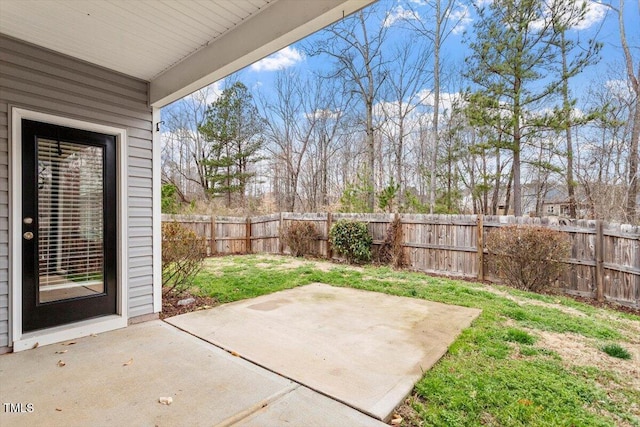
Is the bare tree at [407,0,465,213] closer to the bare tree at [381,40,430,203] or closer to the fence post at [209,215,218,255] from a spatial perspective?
the bare tree at [381,40,430,203]

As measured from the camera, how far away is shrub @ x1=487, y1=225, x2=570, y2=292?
5.01 metres

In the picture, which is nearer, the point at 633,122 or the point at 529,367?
the point at 529,367

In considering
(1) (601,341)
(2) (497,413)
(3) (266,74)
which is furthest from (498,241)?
(3) (266,74)

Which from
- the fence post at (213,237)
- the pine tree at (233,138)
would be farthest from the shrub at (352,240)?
the pine tree at (233,138)

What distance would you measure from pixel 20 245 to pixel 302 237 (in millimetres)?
6313

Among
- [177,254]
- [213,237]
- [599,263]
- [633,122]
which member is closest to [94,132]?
[177,254]

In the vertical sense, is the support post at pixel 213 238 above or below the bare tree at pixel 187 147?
below

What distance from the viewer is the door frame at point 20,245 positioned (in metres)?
2.74

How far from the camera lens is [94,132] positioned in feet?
10.8

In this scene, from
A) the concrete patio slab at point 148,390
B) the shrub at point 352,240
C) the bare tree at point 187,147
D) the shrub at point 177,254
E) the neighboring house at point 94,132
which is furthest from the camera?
the bare tree at point 187,147

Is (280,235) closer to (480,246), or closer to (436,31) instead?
(480,246)

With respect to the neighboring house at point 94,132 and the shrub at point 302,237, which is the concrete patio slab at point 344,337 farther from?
the shrub at point 302,237

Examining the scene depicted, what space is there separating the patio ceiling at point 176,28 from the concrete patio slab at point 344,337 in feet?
8.18

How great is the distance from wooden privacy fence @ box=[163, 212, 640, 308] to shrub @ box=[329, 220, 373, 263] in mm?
235
